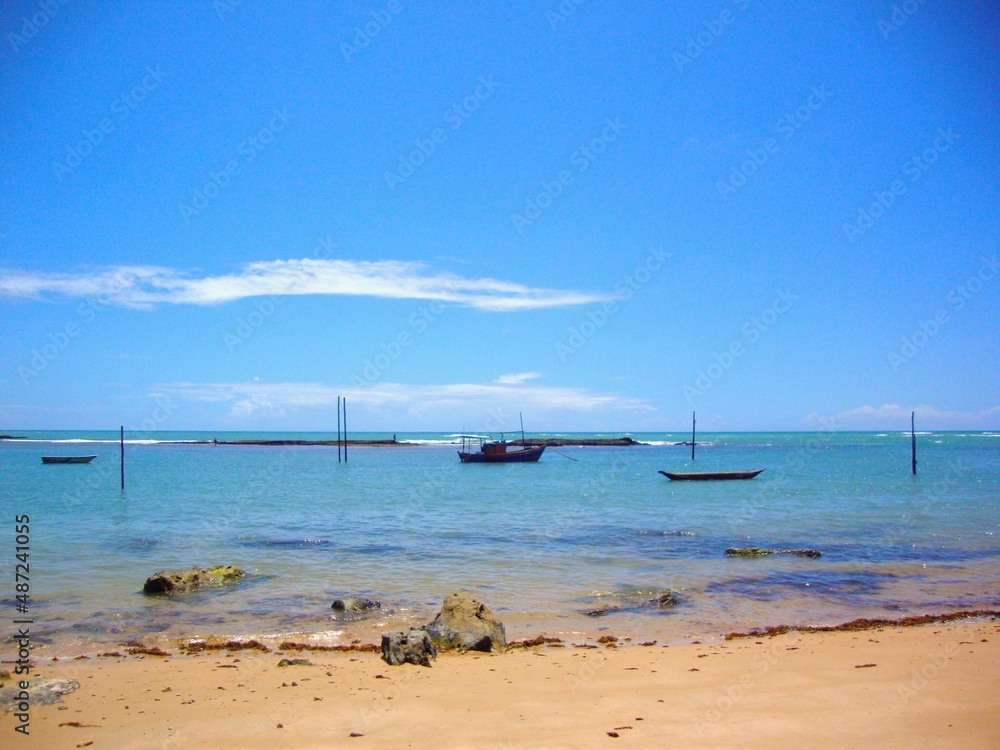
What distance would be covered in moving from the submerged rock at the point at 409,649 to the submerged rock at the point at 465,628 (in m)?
0.61

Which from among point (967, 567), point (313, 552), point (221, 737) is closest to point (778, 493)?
point (967, 567)

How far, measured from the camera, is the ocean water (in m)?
12.2

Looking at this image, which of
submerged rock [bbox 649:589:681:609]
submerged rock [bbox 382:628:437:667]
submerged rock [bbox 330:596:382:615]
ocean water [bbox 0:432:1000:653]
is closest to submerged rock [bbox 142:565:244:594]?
ocean water [bbox 0:432:1000:653]

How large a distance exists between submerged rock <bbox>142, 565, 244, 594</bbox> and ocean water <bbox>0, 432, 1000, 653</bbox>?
1.13 feet

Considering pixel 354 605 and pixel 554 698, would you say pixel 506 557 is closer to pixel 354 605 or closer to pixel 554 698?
pixel 354 605

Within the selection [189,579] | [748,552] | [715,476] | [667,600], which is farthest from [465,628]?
[715,476]

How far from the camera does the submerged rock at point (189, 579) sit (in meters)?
13.7

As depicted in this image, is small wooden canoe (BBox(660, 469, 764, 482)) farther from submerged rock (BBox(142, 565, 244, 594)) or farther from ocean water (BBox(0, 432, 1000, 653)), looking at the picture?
submerged rock (BBox(142, 565, 244, 594))

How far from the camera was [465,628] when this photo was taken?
1009 cm

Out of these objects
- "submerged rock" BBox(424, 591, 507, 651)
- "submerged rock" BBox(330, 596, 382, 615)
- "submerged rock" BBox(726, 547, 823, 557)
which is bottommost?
"submerged rock" BBox(726, 547, 823, 557)

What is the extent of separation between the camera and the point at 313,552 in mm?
18672

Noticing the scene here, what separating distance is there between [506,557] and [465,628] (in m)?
7.85

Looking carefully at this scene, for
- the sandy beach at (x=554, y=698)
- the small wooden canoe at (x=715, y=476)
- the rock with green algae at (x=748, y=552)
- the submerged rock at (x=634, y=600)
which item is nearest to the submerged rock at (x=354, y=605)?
the sandy beach at (x=554, y=698)

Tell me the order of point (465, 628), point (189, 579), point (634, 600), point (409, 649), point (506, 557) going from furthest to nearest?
point (506, 557)
point (189, 579)
point (634, 600)
point (465, 628)
point (409, 649)
